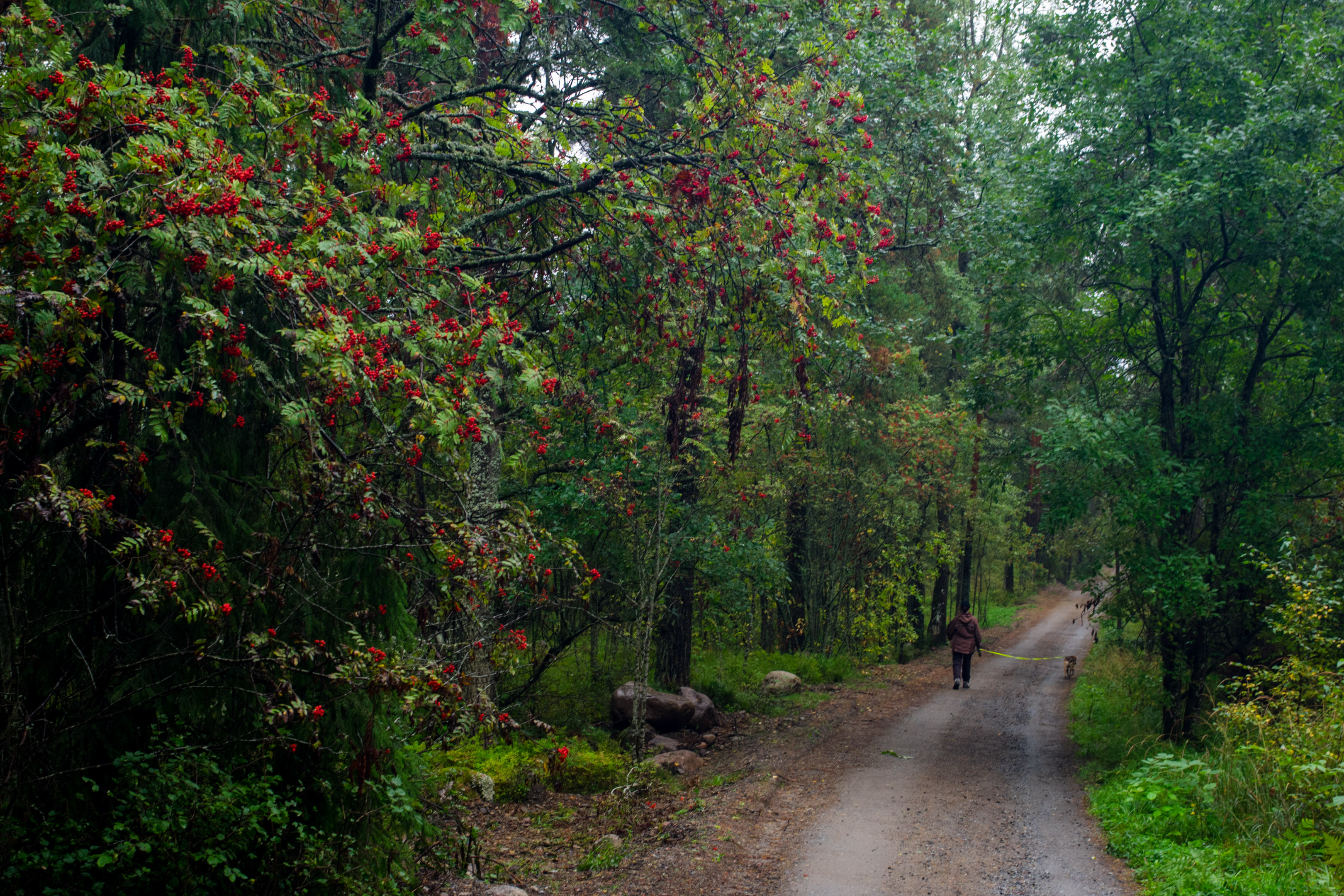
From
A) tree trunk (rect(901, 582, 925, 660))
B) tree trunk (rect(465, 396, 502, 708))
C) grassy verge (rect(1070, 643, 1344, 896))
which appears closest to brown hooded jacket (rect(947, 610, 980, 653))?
tree trunk (rect(901, 582, 925, 660))

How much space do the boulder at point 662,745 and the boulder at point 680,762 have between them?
4.9 inches

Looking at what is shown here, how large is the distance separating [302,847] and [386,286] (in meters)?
2.95

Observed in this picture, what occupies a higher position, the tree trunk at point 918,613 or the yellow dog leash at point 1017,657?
the tree trunk at point 918,613

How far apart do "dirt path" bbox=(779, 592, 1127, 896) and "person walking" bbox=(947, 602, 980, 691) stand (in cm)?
224

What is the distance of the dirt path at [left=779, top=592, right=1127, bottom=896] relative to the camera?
6871mm

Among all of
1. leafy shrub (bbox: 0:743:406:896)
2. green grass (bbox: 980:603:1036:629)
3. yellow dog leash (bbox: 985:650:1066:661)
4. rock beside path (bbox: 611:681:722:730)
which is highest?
leafy shrub (bbox: 0:743:406:896)

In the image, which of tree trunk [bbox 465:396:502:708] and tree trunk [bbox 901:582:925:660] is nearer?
tree trunk [bbox 465:396:502:708]

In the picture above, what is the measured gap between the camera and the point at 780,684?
14.9 meters

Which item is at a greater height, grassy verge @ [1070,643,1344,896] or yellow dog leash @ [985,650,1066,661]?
grassy verge @ [1070,643,1344,896]

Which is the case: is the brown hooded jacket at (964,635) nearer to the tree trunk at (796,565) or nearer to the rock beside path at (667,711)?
the tree trunk at (796,565)

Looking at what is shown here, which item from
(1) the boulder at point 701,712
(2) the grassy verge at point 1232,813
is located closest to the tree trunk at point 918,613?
(1) the boulder at point 701,712

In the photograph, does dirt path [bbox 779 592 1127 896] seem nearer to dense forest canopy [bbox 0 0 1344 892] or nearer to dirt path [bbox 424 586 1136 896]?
dirt path [bbox 424 586 1136 896]

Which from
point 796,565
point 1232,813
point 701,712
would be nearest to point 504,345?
point 1232,813

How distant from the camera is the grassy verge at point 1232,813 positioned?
614cm
